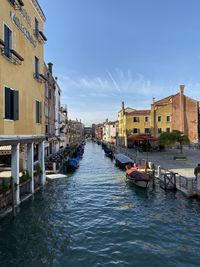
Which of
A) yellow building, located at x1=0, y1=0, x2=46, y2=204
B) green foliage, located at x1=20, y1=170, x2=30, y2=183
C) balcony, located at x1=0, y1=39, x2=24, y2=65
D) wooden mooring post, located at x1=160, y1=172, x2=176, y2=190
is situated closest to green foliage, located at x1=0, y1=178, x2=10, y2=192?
yellow building, located at x1=0, y1=0, x2=46, y2=204

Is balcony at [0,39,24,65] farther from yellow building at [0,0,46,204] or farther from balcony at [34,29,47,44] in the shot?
balcony at [34,29,47,44]

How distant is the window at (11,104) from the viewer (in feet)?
46.2

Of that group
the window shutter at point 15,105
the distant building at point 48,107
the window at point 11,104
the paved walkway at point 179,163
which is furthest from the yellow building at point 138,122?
the window at point 11,104

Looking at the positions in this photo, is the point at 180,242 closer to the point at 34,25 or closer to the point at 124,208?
the point at 124,208

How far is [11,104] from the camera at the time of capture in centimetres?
1489

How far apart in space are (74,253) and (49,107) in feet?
114

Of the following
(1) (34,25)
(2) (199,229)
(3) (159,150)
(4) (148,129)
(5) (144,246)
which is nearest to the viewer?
(5) (144,246)

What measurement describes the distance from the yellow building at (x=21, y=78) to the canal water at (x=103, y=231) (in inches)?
129

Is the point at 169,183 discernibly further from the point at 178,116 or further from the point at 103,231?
the point at 178,116

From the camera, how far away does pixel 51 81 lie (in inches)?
1736

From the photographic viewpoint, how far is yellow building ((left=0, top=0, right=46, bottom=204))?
13.9 meters

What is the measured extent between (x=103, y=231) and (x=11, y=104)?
9.38 meters

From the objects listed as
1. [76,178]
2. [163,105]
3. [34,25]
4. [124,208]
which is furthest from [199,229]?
[163,105]

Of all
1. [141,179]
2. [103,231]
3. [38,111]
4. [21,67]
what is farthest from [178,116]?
[103,231]
